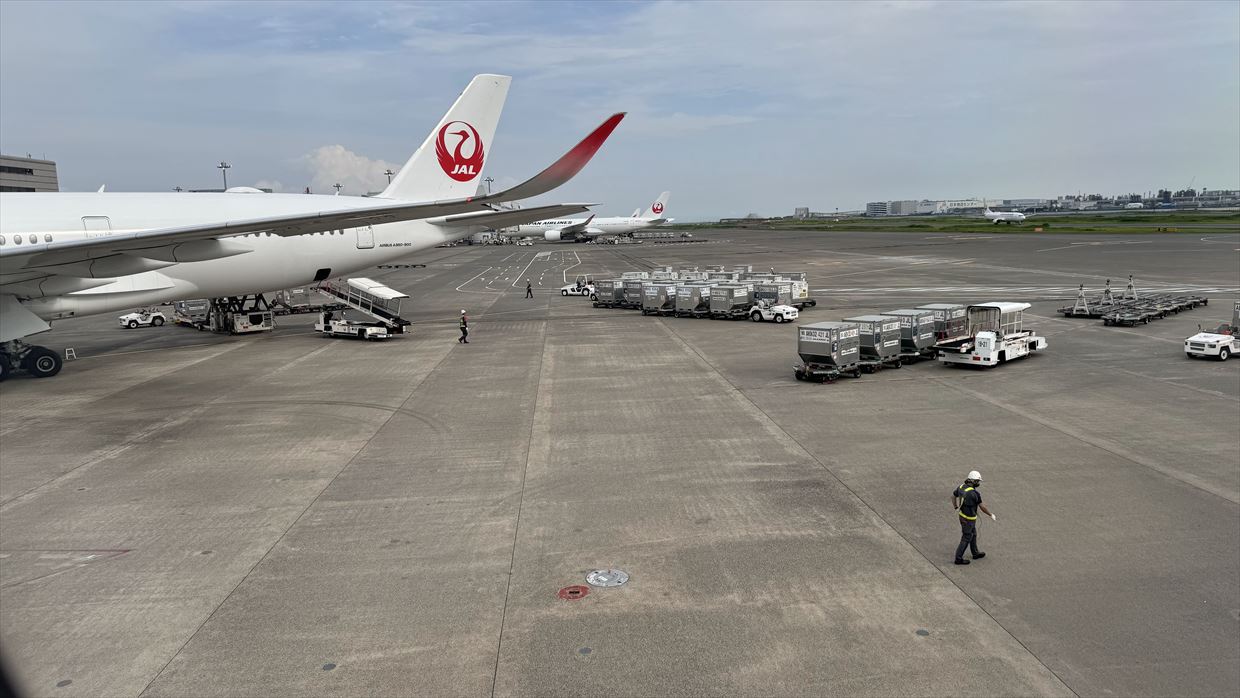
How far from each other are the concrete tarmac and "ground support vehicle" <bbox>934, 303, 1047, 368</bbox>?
0.65 metres

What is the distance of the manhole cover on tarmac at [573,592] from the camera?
36.9ft

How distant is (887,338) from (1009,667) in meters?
19.2

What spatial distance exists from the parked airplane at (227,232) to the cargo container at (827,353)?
364 inches

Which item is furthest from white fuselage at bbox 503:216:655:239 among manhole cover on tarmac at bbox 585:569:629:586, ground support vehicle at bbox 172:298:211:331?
manhole cover on tarmac at bbox 585:569:629:586

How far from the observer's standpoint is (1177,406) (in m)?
21.4

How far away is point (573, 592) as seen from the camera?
11.4 metres

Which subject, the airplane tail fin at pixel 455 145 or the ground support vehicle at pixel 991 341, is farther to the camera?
the airplane tail fin at pixel 455 145

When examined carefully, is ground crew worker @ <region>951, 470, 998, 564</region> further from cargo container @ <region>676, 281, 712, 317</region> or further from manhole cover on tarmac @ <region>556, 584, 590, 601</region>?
cargo container @ <region>676, 281, 712, 317</region>

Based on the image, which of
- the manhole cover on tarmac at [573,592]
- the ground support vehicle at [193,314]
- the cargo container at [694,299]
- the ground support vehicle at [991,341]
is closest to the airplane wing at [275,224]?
the ground support vehicle at [991,341]

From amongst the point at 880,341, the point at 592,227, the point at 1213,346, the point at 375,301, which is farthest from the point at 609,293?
the point at 592,227

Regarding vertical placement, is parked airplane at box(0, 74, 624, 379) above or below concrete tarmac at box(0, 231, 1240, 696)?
above

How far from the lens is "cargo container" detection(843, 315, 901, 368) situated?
27047 millimetres

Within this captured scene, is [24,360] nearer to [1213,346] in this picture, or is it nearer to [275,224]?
[275,224]

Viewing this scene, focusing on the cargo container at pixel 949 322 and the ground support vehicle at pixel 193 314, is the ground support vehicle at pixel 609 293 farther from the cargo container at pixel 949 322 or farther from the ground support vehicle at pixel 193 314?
the cargo container at pixel 949 322
